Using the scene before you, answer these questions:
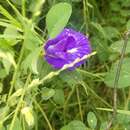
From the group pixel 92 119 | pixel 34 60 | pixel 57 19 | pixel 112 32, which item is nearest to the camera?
pixel 34 60

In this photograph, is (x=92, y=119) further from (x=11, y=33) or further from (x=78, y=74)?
(x=11, y=33)

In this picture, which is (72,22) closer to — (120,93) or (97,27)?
(97,27)

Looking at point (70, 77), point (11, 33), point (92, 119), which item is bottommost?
point (92, 119)

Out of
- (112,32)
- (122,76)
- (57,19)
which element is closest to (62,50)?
(57,19)

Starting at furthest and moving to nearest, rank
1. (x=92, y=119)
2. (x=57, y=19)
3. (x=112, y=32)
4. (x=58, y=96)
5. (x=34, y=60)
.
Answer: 1. (x=112, y=32)
2. (x=58, y=96)
3. (x=92, y=119)
4. (x=57, y=19)
5. (x=34, y=60)

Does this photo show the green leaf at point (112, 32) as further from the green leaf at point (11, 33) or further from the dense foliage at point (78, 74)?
Answer: the green leaf at point (11, 33)

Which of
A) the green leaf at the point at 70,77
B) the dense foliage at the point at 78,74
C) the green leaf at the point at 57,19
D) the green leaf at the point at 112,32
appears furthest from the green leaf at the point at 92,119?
the green leaf at the point at 112,32

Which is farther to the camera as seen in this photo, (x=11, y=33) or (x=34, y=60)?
(x=11, y=33)

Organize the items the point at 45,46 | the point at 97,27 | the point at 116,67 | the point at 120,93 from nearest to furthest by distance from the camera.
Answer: the point at 45,46 < the point at 116,67 < the point at 97,27 < the point at 120,93

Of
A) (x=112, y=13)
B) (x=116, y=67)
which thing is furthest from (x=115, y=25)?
(x=116, y=67)
